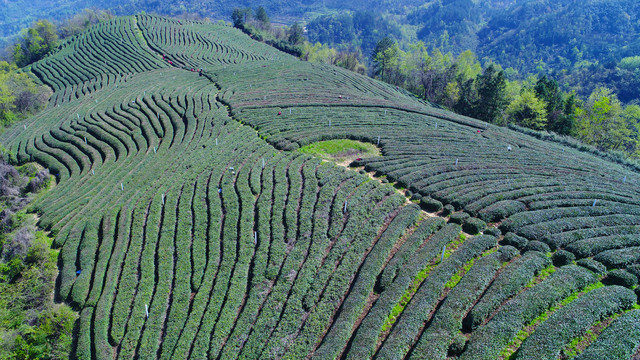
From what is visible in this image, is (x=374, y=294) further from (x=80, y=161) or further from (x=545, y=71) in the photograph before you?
(x=545, y=71)

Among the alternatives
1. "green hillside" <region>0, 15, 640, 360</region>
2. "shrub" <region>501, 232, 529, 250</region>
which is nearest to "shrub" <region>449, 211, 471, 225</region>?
"green hillside" <region>0, 15, 640, 360</region>

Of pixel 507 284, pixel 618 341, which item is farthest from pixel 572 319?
pixel 507 284

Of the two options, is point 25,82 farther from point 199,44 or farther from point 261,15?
point 261,15

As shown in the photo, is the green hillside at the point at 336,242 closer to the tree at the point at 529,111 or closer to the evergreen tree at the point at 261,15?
the tree at the point at 529,111

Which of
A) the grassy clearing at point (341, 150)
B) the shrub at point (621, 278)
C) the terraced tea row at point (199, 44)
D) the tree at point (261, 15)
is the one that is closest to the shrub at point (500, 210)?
the shrub at point (621, 278)

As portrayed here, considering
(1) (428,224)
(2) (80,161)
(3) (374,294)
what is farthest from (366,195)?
(2) (80,161)

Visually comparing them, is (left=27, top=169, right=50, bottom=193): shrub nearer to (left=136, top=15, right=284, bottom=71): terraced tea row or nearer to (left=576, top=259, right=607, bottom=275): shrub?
(left=136, top=15, right=284, bottom=71): terraced tea row
